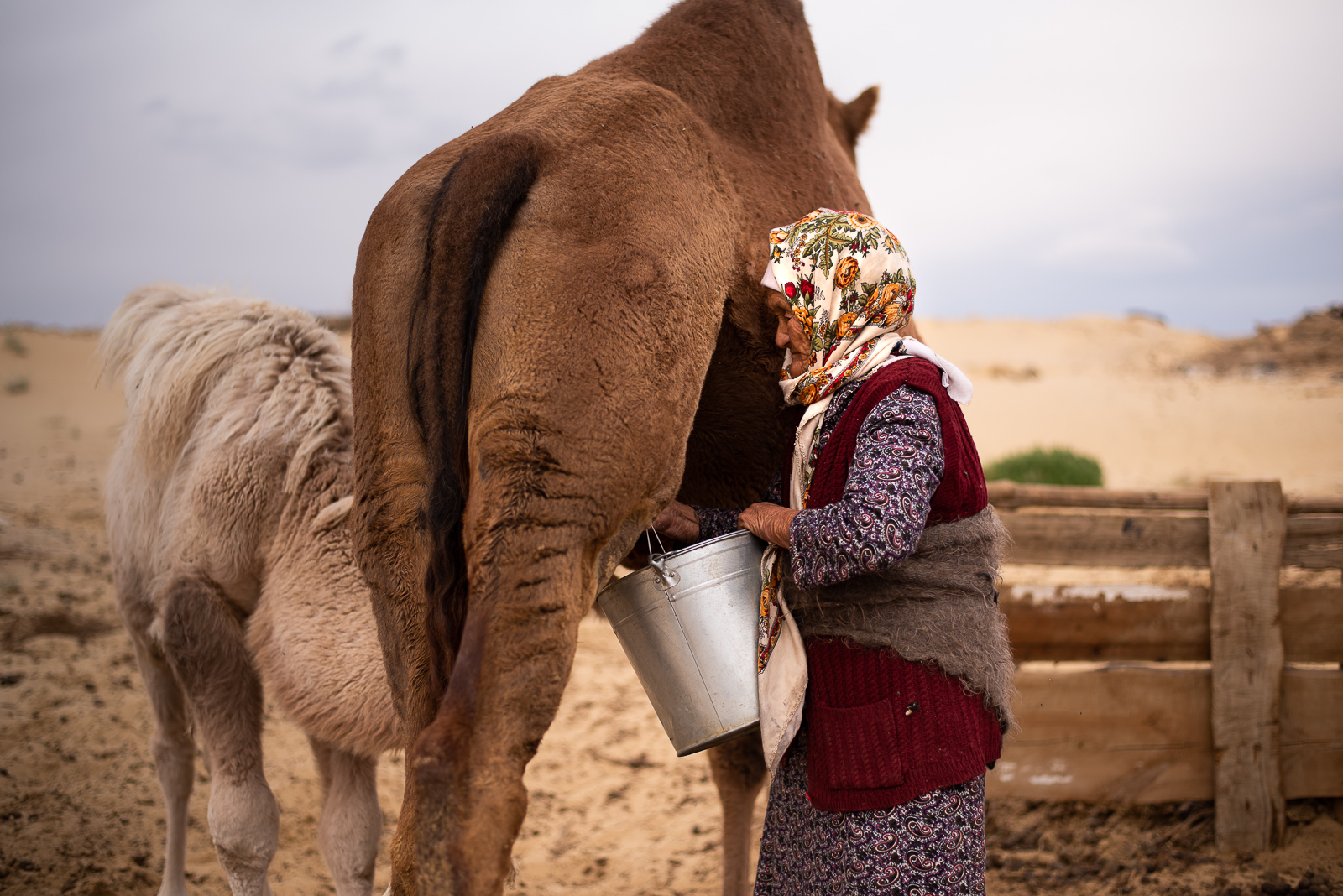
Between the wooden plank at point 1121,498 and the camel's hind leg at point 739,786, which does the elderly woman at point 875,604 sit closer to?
the camel's hind leg at point 739,786

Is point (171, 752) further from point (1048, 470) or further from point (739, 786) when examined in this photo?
point (1048, 470)

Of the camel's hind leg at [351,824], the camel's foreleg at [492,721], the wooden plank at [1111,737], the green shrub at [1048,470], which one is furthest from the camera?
the green shrub at [1048,470]

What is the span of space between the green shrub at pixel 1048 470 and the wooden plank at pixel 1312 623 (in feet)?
18.6

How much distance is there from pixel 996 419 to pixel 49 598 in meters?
16.3

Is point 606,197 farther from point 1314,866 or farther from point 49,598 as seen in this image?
point 49,598

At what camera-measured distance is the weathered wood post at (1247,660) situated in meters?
3.67

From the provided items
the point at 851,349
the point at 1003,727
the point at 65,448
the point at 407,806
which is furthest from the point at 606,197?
the point at 65,448

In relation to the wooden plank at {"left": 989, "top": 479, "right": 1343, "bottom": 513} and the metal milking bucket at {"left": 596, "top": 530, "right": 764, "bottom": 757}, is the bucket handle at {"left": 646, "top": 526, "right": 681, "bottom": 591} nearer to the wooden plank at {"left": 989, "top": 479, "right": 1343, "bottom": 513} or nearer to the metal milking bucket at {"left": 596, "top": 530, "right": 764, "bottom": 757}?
the metal milking bucket at {"left": 596, "top": 530, "right": 764, "bottom": 757}

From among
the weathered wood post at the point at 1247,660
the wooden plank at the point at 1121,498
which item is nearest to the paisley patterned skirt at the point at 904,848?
the wooden plank at the point at 1121,498

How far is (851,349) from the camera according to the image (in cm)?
196

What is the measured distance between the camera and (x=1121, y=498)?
3988mm

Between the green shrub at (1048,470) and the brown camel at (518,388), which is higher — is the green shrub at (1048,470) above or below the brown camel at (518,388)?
above

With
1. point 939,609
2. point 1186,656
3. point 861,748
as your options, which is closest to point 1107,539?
point 1186,656

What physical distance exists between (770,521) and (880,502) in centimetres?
30
